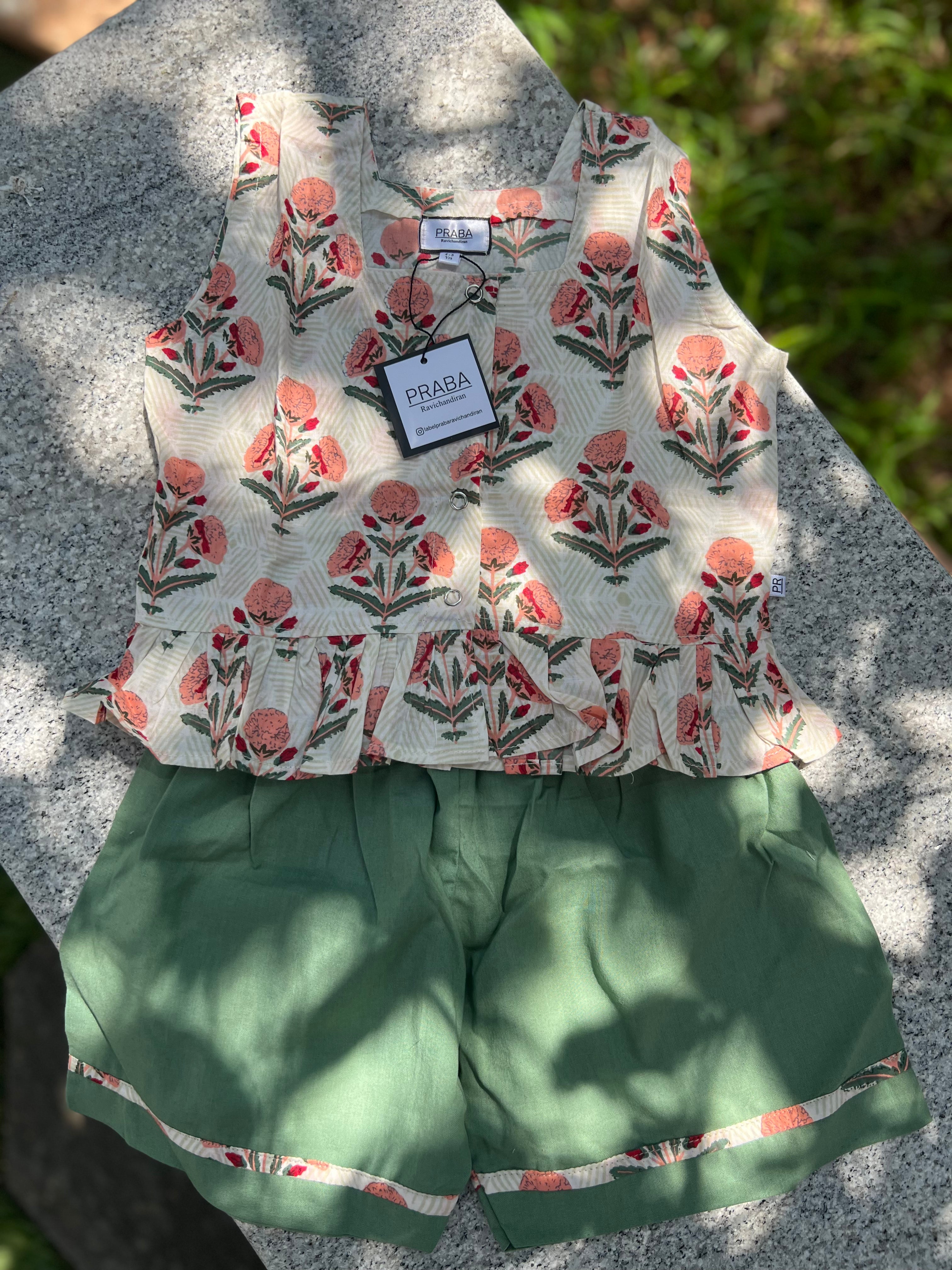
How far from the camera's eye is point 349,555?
1.46m

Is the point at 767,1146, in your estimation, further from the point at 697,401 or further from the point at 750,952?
the point at 697,401

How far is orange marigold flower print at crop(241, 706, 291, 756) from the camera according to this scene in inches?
54.9

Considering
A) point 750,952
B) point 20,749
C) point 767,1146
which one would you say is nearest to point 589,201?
point 750,952

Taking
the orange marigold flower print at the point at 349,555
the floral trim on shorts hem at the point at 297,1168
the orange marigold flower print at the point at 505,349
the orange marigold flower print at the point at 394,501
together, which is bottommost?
the floral trim on shorts hem at the point at 297,1168

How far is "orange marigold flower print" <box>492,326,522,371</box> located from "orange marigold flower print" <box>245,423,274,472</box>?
0.36 metres

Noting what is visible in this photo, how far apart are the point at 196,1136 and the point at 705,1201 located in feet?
2.43

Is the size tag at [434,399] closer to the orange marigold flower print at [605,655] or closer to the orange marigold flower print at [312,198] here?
the orange marigold flower print at [312,198]

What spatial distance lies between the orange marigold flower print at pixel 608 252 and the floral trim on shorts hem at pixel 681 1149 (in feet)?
4.19

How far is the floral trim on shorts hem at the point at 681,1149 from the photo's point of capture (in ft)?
4.57

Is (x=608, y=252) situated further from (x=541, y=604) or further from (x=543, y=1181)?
(x=543, y=1181)

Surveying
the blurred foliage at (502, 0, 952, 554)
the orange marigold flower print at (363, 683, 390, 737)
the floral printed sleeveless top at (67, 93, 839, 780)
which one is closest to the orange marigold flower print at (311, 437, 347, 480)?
the floral printed sleeveless top at (67, 93, 839, 780)

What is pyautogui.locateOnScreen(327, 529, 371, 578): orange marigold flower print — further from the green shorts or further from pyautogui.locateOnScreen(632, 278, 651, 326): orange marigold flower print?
pyautogui.locateOnScreen(632, 278, 651, 326): orange marigold flower print

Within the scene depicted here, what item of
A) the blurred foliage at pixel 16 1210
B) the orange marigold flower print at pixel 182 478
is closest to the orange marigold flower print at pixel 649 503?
the orange marigold flower print at pixel 182 478

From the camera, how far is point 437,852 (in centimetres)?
144
